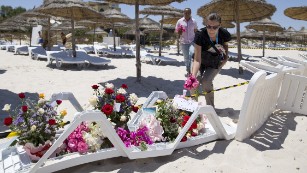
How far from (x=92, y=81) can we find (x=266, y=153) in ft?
17.3

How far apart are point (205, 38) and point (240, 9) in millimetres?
6490

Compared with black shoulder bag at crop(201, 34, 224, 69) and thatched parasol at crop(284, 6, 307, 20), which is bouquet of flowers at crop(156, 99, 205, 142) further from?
thatched parasol at crop(284, 6, 307, 20)

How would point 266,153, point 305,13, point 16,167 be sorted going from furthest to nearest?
point 305,13 → point 266,153 → point 16,167

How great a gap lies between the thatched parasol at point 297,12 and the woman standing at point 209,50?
6602 mm

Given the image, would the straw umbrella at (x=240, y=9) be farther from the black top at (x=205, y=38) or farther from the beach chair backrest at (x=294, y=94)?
the black top at (x=205, y=38)

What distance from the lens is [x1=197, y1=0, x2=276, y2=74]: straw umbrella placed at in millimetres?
9008

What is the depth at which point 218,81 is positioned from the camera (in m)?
7.80

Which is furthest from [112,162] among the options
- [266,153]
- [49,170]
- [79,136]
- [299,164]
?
[299,164]

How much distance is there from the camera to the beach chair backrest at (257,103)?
308 centimetres

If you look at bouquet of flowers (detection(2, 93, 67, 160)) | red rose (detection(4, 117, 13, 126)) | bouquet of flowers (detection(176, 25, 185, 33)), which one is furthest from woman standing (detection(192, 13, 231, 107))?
bouquet of flowers (detection(176, 25, 185, 33))

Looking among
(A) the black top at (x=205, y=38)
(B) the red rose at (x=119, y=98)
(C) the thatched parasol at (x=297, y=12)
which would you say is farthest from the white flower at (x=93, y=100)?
(C) the thatched parasol at (x=297, y=12)

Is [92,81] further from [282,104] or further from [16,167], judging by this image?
[16,167]

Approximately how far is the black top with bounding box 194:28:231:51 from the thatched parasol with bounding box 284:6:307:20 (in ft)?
21.5

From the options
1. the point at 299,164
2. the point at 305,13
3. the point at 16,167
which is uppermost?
the point at 305,13
